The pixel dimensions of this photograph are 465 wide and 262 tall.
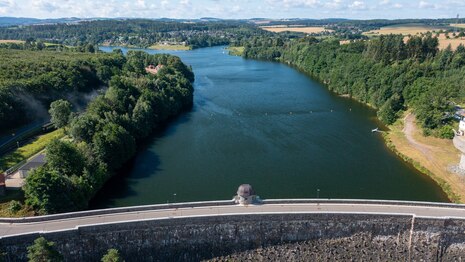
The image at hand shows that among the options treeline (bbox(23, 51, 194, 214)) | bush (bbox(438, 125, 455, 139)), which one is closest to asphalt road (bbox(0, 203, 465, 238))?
treeline (bbox(23, 51, 194, 214))

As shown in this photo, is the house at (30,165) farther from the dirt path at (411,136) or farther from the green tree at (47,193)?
the dirt path at (411,136)

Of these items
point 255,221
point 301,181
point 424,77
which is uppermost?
point 424,77

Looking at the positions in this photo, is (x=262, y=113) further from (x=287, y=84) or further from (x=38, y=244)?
(x=38, y=244)

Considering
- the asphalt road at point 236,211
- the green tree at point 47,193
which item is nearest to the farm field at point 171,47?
the green tree at point 47,193

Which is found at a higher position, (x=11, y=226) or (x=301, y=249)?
(x=11, y=226)

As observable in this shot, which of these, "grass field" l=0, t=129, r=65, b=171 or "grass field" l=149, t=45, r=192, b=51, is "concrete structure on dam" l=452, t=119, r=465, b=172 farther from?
"grass field" l=149, t=45, r=192, b=51

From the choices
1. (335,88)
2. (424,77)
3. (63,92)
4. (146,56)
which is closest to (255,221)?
(63,92)

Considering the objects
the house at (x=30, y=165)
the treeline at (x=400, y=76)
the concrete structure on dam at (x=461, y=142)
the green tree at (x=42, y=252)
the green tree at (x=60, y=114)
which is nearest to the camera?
the green tree at (x=42, y=252)

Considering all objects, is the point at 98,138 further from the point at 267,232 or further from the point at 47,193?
the point at 267,232
